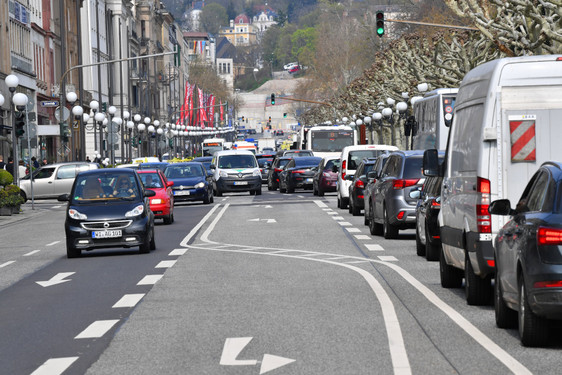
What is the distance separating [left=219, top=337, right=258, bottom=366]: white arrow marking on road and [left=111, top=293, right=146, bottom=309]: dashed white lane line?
3.20 m

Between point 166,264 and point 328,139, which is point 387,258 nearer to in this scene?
point 166,264

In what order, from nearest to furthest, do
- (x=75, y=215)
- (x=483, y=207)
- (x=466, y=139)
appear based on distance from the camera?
(x=483, y=207) → (x=466, y=139) → (x=75, y=215)

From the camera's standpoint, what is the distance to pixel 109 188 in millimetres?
23594

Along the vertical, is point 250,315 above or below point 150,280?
above

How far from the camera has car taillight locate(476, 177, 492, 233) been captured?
42.1 feet

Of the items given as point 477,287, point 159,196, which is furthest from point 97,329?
point 159,196

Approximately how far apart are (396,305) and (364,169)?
69.5ft

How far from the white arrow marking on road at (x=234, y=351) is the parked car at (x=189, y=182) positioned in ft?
111

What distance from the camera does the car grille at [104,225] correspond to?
2273cm

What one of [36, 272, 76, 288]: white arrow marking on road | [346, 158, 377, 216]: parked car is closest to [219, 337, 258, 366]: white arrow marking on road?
[36, 272, 76, 288]: white arrow marking on road

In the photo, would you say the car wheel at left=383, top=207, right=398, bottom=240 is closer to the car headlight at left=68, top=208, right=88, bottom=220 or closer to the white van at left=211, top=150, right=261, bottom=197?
the car headlight at left=68, top=208, right=88, bottom=220

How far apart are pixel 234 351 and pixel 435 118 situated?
31.5 metres

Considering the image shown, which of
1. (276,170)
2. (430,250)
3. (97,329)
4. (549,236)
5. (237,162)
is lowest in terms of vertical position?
(276,170)

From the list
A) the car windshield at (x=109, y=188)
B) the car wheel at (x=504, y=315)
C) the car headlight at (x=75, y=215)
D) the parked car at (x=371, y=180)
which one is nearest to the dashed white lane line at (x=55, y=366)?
the car wheel at (x=504, y=315)
